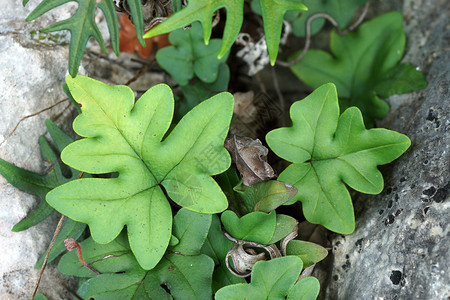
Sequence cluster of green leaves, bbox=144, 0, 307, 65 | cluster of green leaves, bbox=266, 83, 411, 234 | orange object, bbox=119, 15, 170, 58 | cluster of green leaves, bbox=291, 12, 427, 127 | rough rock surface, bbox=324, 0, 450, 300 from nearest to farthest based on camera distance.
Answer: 1. rough rock surface, bbox=324, 0, 450, 300
2. cluster of green leaves, bbox=144, 0, 307, 65
3. cluster of green leaves, bbox=266, 83, 411, 234
4. cluster of green leaves, bbox=291, 12, 427, 127
5. orange object, bbox=119, 15, 170, 58

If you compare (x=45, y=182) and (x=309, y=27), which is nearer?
(x=45, y=182)

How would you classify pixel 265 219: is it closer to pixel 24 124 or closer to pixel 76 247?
pixel 76 247

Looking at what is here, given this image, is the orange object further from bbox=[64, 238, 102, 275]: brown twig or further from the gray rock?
bbox=[64, 238, 102, 275]: brown twig

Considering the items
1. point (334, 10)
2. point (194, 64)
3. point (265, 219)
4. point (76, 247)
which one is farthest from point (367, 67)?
point (76, 247)

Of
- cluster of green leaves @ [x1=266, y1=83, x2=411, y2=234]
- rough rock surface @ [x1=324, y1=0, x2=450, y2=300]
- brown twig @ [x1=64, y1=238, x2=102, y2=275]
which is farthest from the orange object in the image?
rough rock surface @ [x1=324, y1=0, x2=450, y2=300]

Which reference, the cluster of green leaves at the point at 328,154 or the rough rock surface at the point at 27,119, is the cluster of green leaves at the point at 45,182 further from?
the cluster of green leaves at the point at 328,154
